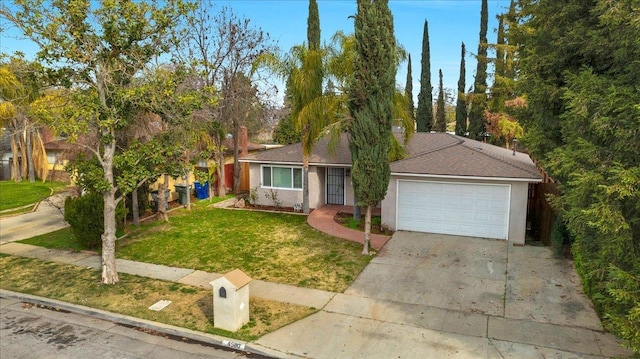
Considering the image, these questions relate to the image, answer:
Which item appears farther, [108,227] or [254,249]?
[254,249]

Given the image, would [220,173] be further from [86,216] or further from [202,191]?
[86,216]

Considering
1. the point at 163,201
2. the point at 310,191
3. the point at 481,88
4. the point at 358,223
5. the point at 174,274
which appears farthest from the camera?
the point at 481,88

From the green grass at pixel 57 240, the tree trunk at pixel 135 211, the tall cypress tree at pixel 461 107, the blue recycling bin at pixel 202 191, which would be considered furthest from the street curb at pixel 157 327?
the tall cypress tree at pixel 461 107

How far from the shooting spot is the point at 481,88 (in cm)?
3419

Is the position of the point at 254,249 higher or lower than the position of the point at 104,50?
lower

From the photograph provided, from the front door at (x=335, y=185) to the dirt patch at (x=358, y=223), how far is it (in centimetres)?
158

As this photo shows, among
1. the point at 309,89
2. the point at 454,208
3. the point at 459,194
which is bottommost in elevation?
the point at 454,208

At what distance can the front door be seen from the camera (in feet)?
62.5

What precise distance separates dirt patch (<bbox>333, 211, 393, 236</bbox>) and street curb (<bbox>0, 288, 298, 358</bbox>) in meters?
8.02

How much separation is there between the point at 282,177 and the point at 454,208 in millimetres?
8152

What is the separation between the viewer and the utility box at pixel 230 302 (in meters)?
8.03

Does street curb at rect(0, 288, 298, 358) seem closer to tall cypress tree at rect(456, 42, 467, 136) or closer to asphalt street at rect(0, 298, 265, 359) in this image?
asphalt street at rect(0, 298, 265, 359)

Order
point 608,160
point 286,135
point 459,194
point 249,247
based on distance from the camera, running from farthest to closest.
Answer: point 286,135 → point 459,194 → point 249,247 → point 608,160

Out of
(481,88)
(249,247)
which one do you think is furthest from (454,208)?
(481,88)
